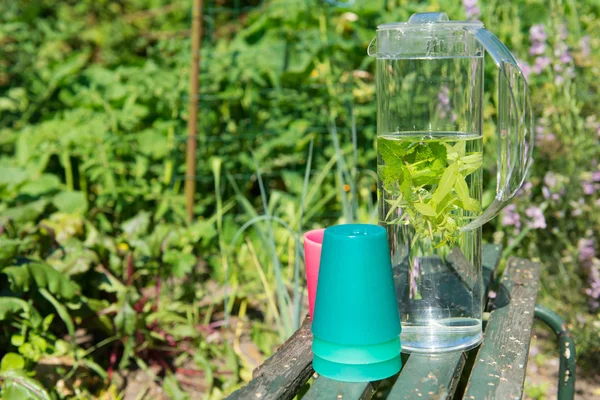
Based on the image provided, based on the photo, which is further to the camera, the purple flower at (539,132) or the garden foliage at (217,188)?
the purple flower at (539,132)

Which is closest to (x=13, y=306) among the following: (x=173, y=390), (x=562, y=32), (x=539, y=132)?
(x=173, y=390)

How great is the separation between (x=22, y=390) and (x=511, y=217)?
5.90 ft

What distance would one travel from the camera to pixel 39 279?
1901mm

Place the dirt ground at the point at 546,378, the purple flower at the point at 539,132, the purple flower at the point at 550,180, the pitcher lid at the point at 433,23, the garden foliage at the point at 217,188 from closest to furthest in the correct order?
1. the pitcher lid at the point at 433,23
2. the garden foliage at the point at 217,188
3. the dirt ground at the point at 546,378
4. the purple flower at the point at 550,180
5. the purple flower at the point at 539,132

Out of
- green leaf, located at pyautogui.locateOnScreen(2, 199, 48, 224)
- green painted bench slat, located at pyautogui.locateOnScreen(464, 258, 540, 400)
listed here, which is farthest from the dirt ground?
green leaf, located at pyautogui.locateOnScreen(2, 199, 48, 224)

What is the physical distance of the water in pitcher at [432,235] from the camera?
1.14 metres

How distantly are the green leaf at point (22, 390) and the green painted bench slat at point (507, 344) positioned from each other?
1.06m

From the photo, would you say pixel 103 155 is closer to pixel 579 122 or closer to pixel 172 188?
pixel 172 188

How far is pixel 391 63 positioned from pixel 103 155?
1.98 m

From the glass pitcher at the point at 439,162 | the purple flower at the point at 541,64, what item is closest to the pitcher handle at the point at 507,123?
the glass pitcher at the point at 439,162

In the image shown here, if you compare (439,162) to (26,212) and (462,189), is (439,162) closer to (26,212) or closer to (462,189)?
(462,189)

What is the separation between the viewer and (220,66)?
10.7 feet

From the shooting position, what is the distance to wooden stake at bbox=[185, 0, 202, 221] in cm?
310

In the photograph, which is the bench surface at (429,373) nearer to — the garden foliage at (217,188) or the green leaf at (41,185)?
the garden foliage at (217,188)
